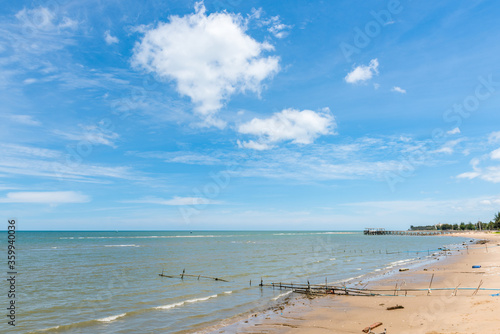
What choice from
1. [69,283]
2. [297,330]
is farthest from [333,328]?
[69,283]

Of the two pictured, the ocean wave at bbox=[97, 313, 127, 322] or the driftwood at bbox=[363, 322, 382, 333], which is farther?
the ocean wave at bbox=[97, 313, 127, 322]

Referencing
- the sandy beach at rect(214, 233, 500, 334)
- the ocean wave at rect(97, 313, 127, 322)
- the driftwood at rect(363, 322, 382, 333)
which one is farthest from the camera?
the ocean wave at rect(97, 313, 127, 322)

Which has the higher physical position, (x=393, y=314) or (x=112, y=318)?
(x=393, y=314)

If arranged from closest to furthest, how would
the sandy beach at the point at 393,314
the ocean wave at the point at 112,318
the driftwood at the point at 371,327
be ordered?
the sandy beach at the point at 393,314 < the driftwood at the point at 371,327 < the ocean wave at the point at 112,318

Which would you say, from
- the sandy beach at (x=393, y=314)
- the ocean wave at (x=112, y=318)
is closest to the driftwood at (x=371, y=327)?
the sandy beach at (x=393, y=314)

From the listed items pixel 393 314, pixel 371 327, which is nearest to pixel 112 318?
pixel 371 327

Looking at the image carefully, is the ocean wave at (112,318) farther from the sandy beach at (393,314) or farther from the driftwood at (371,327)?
the driftwood at (371,327)

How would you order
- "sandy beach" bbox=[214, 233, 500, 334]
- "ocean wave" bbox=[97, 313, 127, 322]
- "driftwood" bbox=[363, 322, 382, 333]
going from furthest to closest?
"ocean wave" bbox=[97, 313, 127, 322], "driftwood" bbox=[363, 322, 382, 333], "sandy beach" bbox=[214, 233, 500, 334]

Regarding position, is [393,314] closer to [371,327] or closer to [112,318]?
[371,327]

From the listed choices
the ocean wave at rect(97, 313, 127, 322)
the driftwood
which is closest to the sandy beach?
the driftwood

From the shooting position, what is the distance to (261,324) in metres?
19.2

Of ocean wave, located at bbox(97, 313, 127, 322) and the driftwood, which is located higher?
the driftwood

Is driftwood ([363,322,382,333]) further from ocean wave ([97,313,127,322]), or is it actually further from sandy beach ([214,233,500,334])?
ocean wave ([97,313,127,322])

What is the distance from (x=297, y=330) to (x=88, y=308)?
54.3ft
